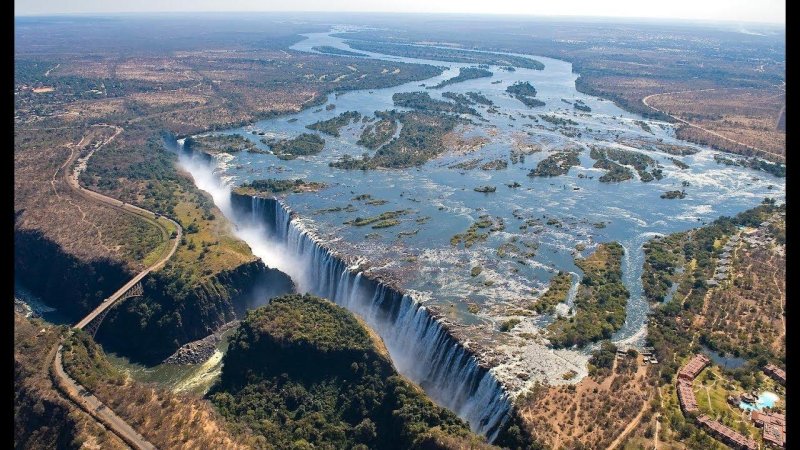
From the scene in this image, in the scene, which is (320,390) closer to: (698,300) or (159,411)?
(159,411)

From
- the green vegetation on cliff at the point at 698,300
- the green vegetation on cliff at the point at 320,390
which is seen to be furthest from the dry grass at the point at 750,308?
the green vegetation on cliff at the point at 320,390

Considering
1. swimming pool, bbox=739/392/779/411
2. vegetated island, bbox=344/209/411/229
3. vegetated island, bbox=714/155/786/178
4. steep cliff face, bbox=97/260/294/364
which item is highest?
vegetated island, bbox=714/155/786/178

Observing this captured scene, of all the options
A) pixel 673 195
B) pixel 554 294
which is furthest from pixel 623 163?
pixel 554 294

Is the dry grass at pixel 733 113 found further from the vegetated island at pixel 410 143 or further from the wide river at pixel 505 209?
the vegetated island at pixel 410 143

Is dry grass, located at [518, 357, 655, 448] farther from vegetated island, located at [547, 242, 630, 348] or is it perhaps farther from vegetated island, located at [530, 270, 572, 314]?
vegetated island, located at [530, 270, 572, 314]

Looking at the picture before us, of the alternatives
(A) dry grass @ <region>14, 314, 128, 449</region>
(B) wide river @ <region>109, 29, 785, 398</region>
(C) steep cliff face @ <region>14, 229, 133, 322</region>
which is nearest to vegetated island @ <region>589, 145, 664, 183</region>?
(B) wide river @ <region>109, 29, 785, 398</region>
